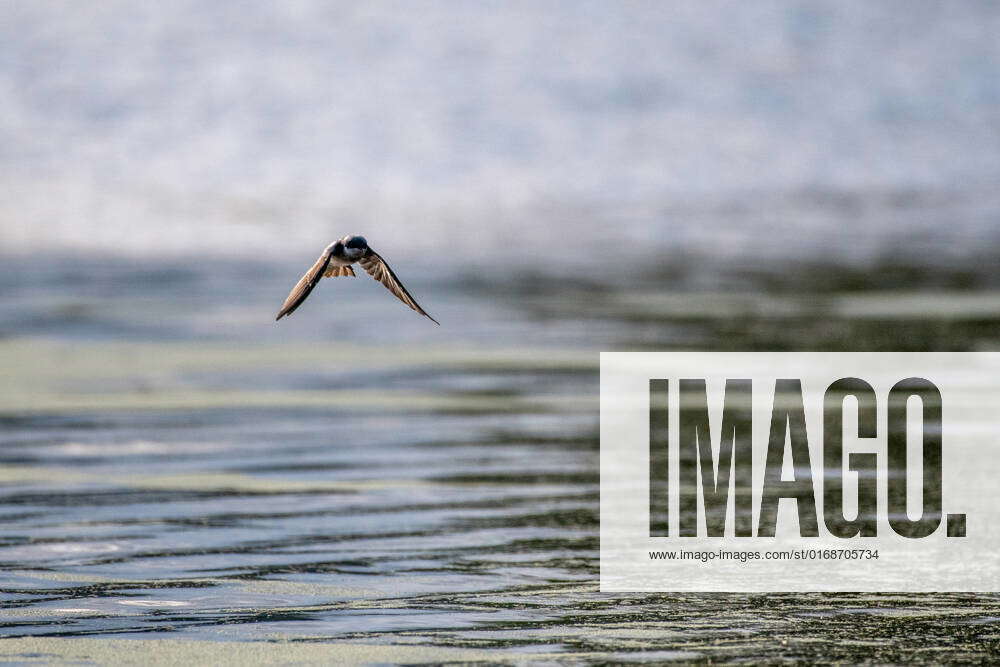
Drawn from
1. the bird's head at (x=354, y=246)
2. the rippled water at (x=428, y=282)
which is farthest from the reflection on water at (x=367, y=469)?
the bird's head at (x=354, y=246)

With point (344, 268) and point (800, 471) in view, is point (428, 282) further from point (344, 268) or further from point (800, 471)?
point (344, 268)

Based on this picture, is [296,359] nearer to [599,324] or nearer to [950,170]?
[599,324]

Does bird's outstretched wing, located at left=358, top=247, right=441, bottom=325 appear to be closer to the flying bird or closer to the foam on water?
the flying bird

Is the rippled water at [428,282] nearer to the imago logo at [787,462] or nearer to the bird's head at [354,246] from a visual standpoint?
the imago logo at [787,462]

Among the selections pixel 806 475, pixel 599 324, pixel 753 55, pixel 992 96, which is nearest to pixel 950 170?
pixel 992 96

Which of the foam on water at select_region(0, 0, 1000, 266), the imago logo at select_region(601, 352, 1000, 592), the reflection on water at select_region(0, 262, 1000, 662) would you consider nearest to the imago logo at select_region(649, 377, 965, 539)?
the imago logo at select_region(601, 352, 1000, 592)
